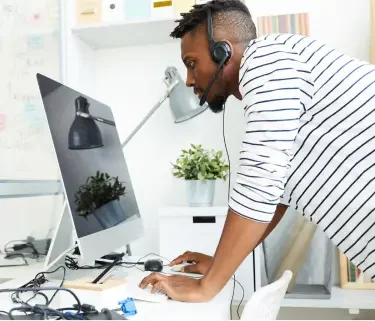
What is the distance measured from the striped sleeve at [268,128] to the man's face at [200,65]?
13cm

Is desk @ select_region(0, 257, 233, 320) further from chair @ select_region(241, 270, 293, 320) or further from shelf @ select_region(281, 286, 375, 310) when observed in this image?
shelf @ select_region(281, 286, 375, 310)

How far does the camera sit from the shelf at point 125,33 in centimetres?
189

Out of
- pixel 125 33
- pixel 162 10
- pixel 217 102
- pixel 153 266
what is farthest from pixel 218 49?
pixel 125 33

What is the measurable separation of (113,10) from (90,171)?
44.3 inches

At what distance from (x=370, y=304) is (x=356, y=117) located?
974 millimetres

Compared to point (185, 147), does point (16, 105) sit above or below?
above

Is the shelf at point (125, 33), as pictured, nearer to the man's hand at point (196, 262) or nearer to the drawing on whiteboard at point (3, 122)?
the drawing on whiteboard at point (3, 122)

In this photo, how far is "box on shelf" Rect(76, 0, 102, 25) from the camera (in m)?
1.94

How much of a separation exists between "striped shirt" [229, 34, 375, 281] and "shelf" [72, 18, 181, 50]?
103 cm

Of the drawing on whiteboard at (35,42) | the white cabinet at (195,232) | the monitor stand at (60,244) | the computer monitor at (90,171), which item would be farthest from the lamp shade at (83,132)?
the drawing on whiteboard at (35,42)

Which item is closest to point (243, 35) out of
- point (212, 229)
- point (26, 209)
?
point (212, 229)

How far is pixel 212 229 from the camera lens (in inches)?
62.7

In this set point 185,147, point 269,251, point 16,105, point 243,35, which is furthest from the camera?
point 185,147

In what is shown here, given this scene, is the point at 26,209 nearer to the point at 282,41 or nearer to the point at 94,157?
the point at 94,157
